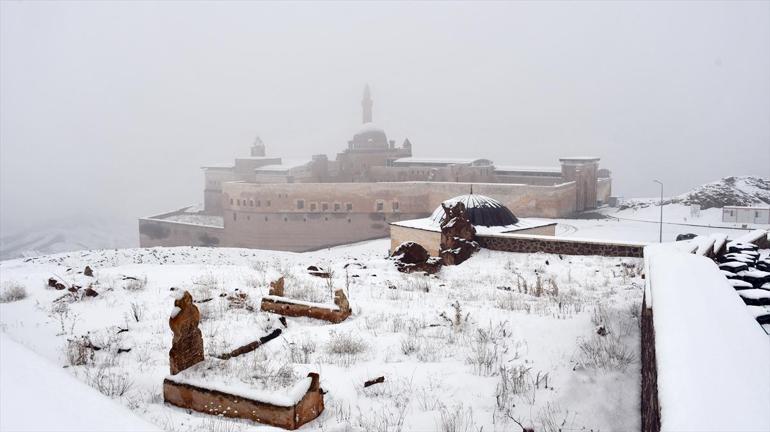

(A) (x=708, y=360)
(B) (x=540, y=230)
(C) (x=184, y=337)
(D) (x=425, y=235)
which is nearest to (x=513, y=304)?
(C) (x=184, y=337)

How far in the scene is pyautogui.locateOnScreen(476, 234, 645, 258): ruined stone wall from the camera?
12133 mm

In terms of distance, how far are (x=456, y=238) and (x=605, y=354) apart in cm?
740

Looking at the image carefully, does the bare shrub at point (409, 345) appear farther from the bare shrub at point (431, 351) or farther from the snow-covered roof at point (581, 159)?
the snow-covered roof at point (581, 159)

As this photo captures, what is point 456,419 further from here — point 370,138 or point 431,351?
point 370,138

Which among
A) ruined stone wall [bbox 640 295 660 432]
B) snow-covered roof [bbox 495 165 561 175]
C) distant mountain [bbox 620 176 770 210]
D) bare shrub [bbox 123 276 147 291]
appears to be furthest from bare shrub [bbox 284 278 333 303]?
distant mountain [bbox 620 176 770 210]

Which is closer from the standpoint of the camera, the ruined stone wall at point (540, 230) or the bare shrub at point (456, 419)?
the bare shrub at point (456, 419)

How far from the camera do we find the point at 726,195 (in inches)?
1449

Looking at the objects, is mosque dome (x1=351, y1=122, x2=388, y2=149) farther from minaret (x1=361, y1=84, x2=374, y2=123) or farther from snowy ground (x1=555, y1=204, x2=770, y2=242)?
snowy ground (x1=555, y1=204, x2=770, y2=242)

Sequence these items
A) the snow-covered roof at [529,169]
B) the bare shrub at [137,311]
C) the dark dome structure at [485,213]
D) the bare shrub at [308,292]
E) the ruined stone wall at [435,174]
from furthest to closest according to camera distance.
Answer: the ruined stone wall at [435,174] < the snow-covered roof at [529,169] < the dark dome structure at [485,213] < the bare shrub at [308,292] < the bare shrub at [137,311]

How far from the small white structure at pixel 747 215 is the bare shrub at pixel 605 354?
99.5ft

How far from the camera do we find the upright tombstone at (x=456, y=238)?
41.2 ft

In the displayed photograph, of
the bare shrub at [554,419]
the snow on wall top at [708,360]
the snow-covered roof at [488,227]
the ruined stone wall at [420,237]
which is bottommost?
the ruined stone wall at [420,237]

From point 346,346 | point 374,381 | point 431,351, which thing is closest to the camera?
point 374,381

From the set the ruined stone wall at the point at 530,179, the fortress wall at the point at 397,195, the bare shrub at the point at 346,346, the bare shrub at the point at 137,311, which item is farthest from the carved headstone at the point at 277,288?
the ruined stone wall at the point at 530,179
